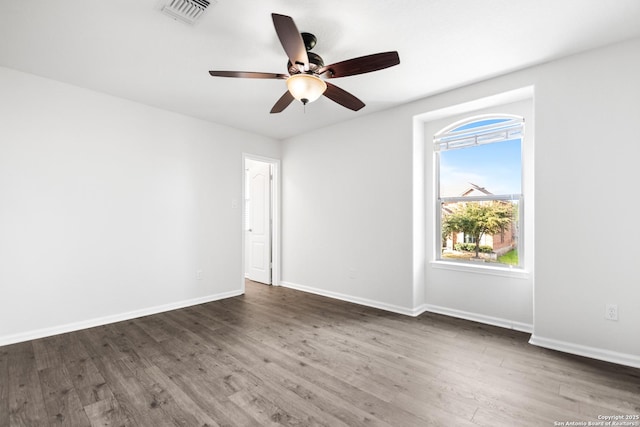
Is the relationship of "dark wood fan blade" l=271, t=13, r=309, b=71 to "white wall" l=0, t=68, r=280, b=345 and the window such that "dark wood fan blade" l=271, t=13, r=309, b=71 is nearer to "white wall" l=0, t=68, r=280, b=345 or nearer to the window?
the window

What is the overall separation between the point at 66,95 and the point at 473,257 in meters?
4.91

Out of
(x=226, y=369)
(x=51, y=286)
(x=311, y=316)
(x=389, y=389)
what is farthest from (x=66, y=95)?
(x=389, y=389)

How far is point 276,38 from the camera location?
2.33 m

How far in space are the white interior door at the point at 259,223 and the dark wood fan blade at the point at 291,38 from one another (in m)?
3.44

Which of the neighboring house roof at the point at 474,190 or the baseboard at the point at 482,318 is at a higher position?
the neighboring house roof at the point at 474,190

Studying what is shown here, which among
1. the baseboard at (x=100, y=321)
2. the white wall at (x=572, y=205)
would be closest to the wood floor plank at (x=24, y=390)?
the baseboard at (x=100, y=321)

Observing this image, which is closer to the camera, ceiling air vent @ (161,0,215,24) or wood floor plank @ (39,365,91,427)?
wood floor plank @ (39,365,91,427)

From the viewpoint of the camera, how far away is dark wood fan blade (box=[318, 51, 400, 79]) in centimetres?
195

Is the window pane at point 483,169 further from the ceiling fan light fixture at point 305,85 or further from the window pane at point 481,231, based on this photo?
the ceiling fan light fixture at point 305,85

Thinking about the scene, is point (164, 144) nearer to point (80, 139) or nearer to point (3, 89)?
point (80, 139)

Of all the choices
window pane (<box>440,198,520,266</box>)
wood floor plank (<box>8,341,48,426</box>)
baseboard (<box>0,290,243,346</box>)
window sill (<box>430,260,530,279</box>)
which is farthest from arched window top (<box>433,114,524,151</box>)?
wood floor plank (<box>8,341,48,426</box>)

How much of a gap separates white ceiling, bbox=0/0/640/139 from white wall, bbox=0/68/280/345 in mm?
441

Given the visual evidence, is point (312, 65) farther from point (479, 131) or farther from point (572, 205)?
point (572, 205)

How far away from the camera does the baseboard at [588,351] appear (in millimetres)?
2346
